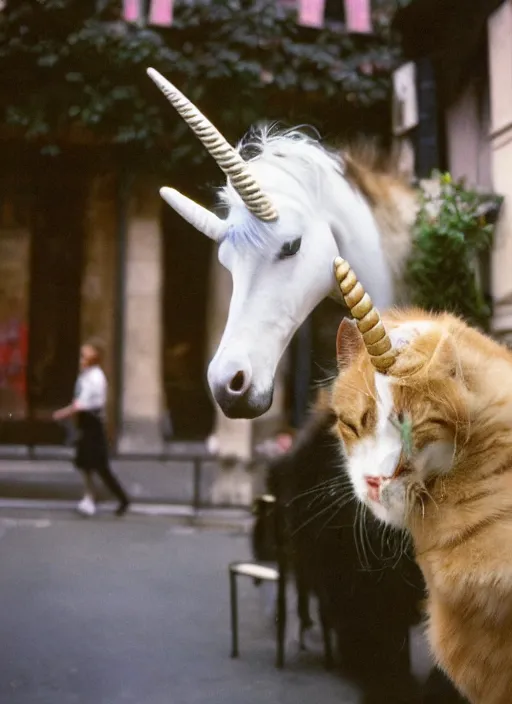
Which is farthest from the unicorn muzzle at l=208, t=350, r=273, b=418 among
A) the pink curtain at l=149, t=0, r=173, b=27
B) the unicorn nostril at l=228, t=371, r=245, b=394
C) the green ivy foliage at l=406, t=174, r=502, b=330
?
the pink curtain at l=149, t=0, r=173, b=27

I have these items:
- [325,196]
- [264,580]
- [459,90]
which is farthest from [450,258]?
[264,580]

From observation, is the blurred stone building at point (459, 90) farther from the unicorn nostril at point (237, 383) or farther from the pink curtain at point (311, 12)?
the unicorn nostril at point (237, 383)

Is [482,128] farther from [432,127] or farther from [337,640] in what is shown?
[337,640]

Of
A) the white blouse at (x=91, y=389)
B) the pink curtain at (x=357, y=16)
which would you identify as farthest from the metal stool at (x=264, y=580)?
the pink curtain at (x=357, y=16)

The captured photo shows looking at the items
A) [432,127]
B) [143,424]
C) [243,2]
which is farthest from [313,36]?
[143,424]

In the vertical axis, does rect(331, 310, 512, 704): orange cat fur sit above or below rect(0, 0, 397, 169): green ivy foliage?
below

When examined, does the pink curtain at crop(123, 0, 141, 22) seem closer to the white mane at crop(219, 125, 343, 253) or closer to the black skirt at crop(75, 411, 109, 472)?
the white mane at crop(219, 125, 343, 253)

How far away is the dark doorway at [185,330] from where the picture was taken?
3.10 ft

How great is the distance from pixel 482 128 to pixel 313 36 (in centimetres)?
27

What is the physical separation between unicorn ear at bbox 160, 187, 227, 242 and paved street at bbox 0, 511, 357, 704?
438 millimetres

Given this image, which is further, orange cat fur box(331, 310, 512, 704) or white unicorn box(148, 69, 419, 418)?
white unicorn box(148, 69, 419, 418)

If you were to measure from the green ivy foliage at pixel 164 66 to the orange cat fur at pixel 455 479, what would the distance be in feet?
1.73

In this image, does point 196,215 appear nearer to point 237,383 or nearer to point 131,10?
point 237,383

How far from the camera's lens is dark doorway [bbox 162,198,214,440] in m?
0.94
